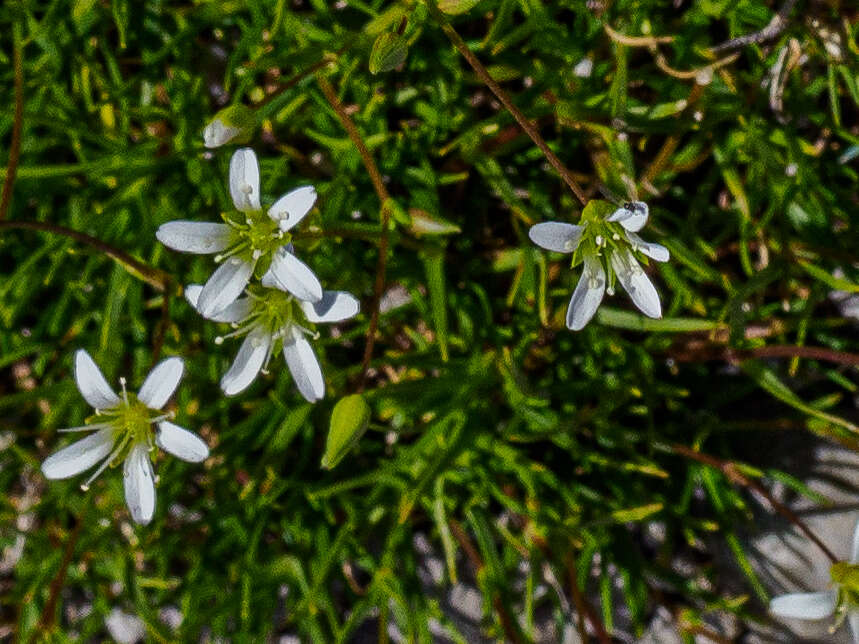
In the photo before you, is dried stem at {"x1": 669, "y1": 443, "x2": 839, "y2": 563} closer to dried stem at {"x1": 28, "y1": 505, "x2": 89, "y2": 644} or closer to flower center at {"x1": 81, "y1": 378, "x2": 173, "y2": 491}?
flower center at {"x1": 81, "y1": 378, "x2": 173, "y2": 491}

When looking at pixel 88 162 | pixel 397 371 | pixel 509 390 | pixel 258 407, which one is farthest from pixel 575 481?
pixel 88 162

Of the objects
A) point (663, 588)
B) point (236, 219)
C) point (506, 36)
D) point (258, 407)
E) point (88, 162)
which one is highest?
point (506, 36)

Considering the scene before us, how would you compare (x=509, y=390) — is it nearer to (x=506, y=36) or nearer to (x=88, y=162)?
(x=506, y=36)

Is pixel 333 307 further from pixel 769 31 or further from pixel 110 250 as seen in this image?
pixel 769 31

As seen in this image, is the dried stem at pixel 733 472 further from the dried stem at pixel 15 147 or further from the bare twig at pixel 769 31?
the dried stem at pixel 15 147

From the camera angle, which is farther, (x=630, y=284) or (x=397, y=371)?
(x=397, y=371)

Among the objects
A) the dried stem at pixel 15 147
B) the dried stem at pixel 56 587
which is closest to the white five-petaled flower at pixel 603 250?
the dried stem at pixel 15 147
